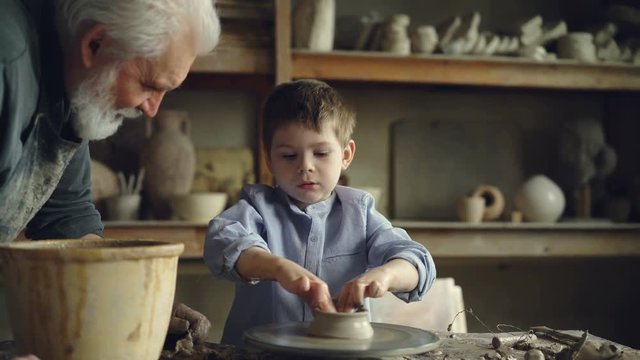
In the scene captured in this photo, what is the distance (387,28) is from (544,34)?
0.76 m

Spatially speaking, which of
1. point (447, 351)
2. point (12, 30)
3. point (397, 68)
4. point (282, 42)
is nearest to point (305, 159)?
point (447, 351)

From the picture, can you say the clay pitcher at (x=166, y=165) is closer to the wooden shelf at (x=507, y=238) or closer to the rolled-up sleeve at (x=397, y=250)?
the wooden shelf at (x=507, y=238)

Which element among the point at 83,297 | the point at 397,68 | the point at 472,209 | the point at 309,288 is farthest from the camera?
the point at 472,209

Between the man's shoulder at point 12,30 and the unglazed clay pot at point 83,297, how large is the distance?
1.30 ft

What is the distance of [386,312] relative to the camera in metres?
2.29

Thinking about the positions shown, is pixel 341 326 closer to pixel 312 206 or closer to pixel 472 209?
pixel 312 206

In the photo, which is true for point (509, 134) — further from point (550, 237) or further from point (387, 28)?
point (387, 28)

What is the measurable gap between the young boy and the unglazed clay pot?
39 centimetres

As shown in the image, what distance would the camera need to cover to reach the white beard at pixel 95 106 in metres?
1.56

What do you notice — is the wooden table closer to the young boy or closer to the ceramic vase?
the young boy

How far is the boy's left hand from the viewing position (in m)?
1.32

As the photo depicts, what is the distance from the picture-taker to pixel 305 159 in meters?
1.61

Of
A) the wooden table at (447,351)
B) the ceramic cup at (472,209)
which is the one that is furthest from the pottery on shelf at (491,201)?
the wooden table at (447,351)

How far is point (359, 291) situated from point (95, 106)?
0.69 metres
